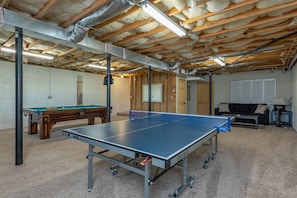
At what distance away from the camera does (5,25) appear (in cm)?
266

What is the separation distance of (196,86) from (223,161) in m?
7.16

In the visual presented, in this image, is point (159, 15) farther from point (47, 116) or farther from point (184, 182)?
point (47, 116)

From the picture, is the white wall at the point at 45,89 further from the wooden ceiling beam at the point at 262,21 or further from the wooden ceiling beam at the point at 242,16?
the wooden ceiling beam at the point at 262,21

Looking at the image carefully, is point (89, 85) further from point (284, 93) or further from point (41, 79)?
point (284, 93)

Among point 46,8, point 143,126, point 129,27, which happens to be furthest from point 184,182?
point 46,8

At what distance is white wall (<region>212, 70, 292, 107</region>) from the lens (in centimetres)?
749

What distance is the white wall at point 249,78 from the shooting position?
749 cm

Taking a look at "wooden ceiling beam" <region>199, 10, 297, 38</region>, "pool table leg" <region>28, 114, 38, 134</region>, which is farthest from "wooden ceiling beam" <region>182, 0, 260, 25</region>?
"pool table leg" <region>28, 114, 38, 134</region>

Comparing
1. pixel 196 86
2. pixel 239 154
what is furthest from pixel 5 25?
pixel 196 86

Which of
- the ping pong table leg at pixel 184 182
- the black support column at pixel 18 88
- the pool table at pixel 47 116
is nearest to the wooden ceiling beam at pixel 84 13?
the black support column at pixel 18 88

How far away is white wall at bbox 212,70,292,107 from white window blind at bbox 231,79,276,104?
19 centimetres

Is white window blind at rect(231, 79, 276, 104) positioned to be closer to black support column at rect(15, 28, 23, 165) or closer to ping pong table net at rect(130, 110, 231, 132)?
ping pong table net at rect(130, 110, 231, 132)

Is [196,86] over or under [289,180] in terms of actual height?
over

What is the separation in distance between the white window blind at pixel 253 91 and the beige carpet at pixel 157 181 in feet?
14.9
